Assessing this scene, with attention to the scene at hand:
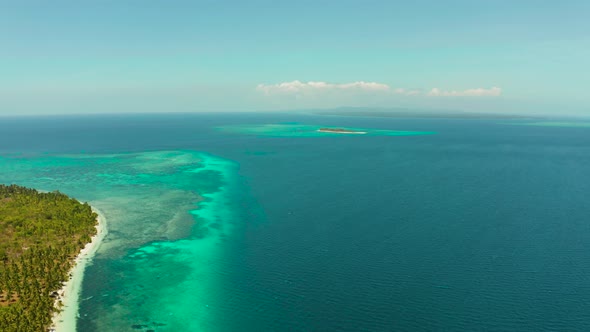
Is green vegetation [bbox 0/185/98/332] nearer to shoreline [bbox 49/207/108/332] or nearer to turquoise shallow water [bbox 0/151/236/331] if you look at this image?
shoreline [bbox 49/207/108/332]

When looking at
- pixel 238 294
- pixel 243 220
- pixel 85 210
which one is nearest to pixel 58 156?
pixel 85 210

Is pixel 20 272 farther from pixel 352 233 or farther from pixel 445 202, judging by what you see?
pixel 445 202

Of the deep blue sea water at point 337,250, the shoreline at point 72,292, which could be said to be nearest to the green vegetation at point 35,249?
the shoreline at point 72,292

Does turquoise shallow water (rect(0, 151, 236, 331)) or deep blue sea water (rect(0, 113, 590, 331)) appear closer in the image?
deep blue sea water (rect(0, 113, 590, 331))

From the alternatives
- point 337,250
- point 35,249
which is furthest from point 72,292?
point 337,250

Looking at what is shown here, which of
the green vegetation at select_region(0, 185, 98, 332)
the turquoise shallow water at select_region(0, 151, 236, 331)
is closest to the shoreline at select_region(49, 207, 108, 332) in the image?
the green vegetation at select_region(0, 185, 98, 332)
